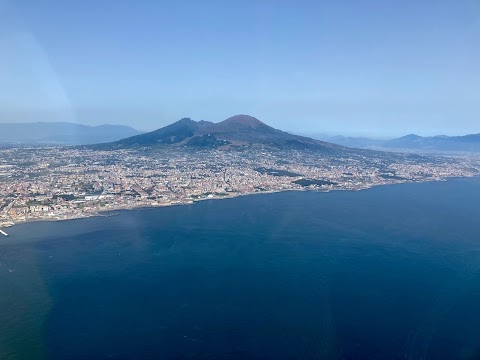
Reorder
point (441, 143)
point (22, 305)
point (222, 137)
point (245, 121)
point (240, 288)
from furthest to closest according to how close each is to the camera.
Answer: point (441, 143)
point (245, 121)
point (222, 137)
point (240, 288)
point (22, 305)

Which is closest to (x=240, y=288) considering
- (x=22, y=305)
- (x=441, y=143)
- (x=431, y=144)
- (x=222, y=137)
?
(x=22, y=305)

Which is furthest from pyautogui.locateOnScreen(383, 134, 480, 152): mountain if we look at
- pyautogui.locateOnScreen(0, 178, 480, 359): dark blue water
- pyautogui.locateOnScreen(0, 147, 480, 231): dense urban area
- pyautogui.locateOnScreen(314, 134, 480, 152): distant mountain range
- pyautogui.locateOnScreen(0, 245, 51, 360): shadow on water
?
pyautogui.locateOnScreen(0, 245, 51, 360): shadow on water

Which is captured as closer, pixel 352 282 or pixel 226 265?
pixel 352 282

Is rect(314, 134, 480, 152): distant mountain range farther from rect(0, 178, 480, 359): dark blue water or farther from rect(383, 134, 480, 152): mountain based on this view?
rect(0, 178, 480, 359): dark blue water

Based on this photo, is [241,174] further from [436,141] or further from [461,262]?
[436,141]

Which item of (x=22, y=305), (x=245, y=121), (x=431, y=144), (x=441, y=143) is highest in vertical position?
(x=245, y=121)

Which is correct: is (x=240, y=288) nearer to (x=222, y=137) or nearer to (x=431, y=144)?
(x=222, y=137)

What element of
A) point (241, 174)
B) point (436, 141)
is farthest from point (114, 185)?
point (436, 141)
